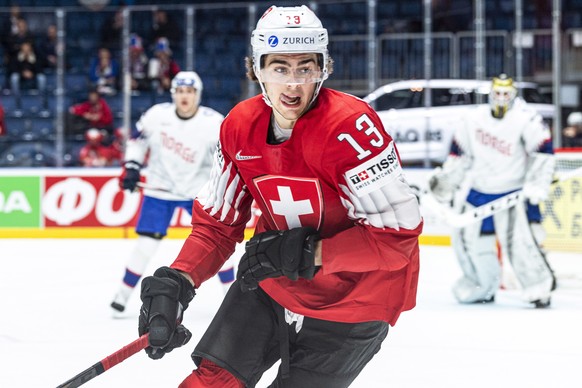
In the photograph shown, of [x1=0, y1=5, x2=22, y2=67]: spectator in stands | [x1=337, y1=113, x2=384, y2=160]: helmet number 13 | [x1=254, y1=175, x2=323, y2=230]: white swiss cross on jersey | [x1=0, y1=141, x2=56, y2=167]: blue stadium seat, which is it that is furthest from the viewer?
[x1=0, y1=5, x2=22, y2=67]: spectator in stands

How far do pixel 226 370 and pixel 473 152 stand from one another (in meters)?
4.12

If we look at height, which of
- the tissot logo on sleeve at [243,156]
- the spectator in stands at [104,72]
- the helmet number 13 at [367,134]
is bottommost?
the tissot logo on sleeve at [243,156]

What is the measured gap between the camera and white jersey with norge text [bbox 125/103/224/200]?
233 inches

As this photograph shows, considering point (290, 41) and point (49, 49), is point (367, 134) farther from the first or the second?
point (49, 49)

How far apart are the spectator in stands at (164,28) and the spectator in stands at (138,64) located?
0.60ft

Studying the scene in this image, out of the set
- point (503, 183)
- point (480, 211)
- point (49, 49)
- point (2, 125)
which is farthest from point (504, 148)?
point (2, 125)

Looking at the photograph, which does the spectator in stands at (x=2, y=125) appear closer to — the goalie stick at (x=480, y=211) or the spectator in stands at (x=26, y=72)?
the spectator in stands at (x=26, y=72)

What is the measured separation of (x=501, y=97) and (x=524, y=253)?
0.90m

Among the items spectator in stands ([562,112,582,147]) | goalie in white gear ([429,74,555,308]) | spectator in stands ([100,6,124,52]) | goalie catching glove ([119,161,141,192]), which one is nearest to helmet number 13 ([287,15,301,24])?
goalie catching glove ([119,161,141,192])

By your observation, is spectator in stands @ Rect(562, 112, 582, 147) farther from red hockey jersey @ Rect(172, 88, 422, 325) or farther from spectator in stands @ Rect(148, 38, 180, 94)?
red hockey jersey @ Rect(172, 88, 422, 325)

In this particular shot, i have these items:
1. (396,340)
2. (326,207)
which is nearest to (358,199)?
(326,207)

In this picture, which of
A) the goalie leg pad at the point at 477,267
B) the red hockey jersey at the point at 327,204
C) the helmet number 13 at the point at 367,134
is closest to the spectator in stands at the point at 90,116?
the goalie leg pad at the point at 477,267

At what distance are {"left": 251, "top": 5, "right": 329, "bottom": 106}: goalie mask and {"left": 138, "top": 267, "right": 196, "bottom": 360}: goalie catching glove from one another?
17.4 inches

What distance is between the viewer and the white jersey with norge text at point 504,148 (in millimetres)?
6078
